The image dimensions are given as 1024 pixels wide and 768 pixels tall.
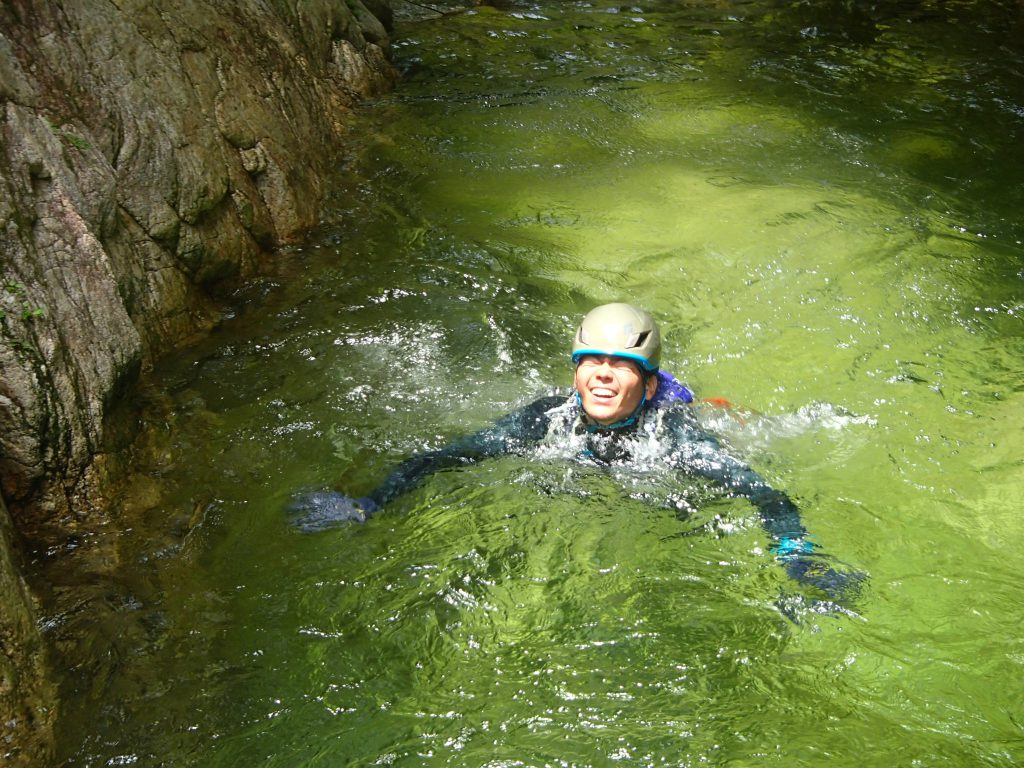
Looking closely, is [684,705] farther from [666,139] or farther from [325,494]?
[666,139]

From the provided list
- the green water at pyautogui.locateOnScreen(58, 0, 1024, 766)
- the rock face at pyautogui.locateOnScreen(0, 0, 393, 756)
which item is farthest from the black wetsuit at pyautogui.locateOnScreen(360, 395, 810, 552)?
the rock face at pyautogui.locateOnScreen(0, 0, 393, 756)

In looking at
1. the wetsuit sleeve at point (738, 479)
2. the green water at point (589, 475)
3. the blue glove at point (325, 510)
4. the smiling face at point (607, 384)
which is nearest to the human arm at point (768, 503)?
the wetsuit sleeve at point (738, 479)

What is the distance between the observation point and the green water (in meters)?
3.40

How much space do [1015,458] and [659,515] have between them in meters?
2.07

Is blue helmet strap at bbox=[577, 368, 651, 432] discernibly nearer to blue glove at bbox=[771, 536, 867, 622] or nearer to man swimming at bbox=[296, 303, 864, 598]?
man swimming at bbox=[296, 303, 864, 598]

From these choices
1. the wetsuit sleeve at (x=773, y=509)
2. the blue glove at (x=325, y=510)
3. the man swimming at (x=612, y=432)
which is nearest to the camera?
the wetsuit sleeve at (x=773, y=509)

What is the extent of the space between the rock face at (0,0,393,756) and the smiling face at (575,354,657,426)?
2371 mm

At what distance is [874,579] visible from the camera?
410 centimetres

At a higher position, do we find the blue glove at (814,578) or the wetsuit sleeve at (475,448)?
the wetsuit sleeve at (475,448)

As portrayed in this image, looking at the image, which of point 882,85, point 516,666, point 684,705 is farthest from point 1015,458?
point 882,85

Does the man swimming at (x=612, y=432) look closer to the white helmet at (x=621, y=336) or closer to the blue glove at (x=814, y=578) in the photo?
the white helmet at (x=621, y=336)

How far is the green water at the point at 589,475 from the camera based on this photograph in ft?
11.2

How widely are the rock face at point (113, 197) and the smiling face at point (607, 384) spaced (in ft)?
7.78

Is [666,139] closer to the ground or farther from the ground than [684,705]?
farther from the ground
